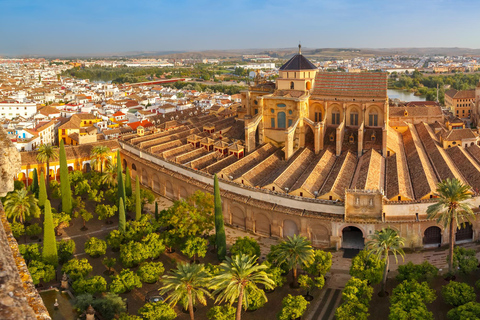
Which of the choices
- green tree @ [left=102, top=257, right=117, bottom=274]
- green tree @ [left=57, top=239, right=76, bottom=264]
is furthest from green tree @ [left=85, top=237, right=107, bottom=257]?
green tree @ [left=102, top=257, right=117, bottom=274]

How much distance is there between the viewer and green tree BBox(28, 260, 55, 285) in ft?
89.4

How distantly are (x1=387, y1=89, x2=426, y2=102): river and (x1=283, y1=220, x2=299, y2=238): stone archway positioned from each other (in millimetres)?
96046

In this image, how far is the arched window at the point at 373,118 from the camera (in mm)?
47406

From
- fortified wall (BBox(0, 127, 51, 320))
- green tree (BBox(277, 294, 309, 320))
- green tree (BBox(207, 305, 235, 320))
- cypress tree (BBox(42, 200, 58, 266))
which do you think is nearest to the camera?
fortified wall (BBox(0, 127, 51, 320))

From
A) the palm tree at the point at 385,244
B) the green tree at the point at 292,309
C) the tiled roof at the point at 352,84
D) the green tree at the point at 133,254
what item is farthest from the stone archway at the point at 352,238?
the tiled roof at the point at 352,84

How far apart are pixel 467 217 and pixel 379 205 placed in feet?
18.6

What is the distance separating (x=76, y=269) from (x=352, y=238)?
19849 mm

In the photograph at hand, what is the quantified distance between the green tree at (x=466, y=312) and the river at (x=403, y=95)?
10545 cm

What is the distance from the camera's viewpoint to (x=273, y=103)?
47969 millimetres

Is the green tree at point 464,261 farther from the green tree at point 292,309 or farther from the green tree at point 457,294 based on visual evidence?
the green tree at point 292,309

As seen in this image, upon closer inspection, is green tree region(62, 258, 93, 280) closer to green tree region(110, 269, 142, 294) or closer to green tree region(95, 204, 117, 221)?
green tree region(110, 269, 142, 294)

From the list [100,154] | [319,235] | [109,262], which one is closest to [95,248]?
[109,262]

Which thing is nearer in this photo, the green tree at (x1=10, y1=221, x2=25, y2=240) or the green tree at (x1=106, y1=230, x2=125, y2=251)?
the green tree at (x1=106, y1=230, x2=125, y2=251)

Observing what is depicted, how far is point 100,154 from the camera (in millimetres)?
48156
